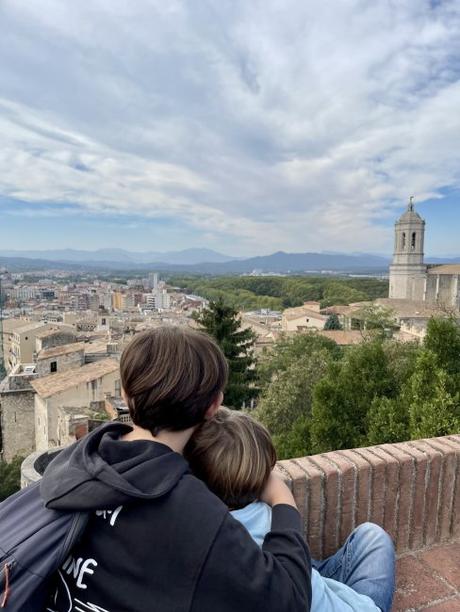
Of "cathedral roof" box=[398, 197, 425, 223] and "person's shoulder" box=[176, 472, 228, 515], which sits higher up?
"cathedral roof" box=[398, 197, 425, 223]

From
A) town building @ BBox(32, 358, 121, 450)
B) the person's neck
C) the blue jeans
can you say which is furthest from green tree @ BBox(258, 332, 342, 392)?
the person's neck

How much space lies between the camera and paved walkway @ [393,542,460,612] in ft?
6.43

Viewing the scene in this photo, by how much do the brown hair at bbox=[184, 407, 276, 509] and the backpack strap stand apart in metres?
0.47

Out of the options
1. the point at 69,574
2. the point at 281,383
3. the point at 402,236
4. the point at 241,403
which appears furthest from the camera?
the point at 402,236

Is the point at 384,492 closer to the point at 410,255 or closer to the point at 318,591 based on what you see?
the point at 318,591

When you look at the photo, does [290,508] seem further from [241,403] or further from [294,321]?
[294,321]

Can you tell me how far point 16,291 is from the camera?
100 metres

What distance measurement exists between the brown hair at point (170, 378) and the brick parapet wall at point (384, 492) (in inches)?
44.6

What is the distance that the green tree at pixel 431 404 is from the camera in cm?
467

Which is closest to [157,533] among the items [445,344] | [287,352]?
[445,344]

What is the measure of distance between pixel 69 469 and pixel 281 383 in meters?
13.1

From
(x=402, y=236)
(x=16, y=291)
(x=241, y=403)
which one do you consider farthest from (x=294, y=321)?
(x=16, y=291)

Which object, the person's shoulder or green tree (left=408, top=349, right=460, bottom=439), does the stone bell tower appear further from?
the person's shoulder

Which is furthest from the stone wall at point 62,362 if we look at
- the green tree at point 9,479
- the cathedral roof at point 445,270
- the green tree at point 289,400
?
the cathedral roof at point 445,270
